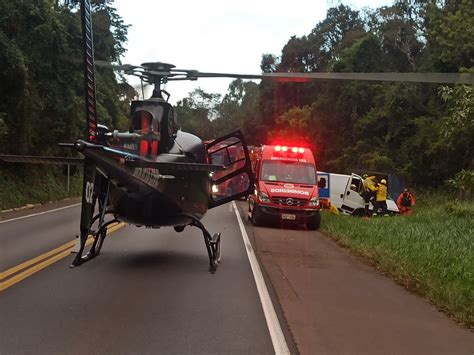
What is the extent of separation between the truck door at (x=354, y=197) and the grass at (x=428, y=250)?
520cm

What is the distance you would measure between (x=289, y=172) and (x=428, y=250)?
8.29 m

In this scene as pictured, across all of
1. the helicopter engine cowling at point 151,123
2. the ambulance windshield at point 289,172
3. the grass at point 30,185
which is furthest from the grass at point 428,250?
the grass at point 30,185

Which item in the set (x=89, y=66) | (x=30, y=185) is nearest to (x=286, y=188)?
(x=89, y=66)

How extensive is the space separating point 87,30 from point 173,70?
194 centimetres

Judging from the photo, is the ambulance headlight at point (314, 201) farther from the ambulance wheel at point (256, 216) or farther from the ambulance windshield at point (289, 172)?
the ambulance wheel at point (256, 216)

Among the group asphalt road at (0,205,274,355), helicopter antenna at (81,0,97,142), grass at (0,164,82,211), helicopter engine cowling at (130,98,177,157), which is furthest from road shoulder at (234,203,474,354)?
grass at (0,164,82,211)

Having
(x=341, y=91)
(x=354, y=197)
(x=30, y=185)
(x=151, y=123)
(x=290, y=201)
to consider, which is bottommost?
(x=30, y=185)

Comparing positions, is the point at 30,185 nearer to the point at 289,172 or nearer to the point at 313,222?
the point at 289,172

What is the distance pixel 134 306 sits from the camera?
22.9 ft

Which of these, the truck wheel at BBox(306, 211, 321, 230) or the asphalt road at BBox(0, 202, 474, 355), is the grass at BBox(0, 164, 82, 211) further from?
the asphalt road at BBox(0, 202, 474, 355)

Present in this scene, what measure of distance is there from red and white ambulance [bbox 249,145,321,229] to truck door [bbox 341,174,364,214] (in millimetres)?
5534

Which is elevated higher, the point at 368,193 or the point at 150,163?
the point at 150,163

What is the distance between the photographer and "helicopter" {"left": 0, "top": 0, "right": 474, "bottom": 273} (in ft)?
26.3

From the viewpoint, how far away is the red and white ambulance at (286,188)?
1772cm
